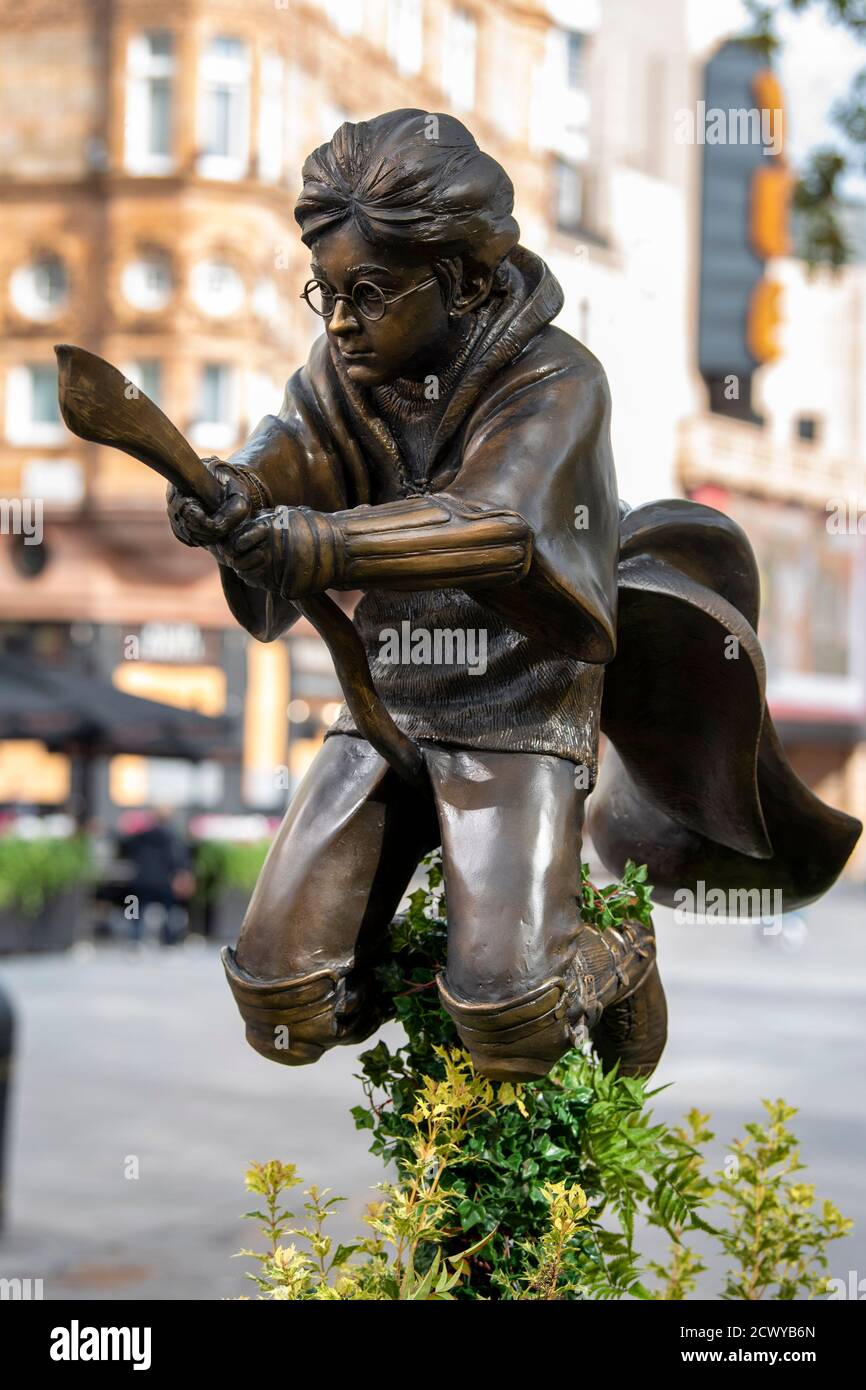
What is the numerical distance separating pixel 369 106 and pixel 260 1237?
15.4 metres

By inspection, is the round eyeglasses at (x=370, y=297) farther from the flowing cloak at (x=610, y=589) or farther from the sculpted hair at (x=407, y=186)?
the flowing cloak at (x=610, y=589)

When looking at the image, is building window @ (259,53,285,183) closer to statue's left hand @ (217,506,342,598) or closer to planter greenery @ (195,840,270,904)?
planter greenery @ (195,840,270,904)

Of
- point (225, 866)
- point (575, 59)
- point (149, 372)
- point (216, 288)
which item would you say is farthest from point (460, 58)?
point (225, 866)

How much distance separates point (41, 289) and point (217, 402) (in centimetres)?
248

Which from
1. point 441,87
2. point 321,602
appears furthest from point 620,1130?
point 441,87

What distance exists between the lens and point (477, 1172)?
3.14 meters

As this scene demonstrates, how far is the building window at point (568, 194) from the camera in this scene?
24177 mm

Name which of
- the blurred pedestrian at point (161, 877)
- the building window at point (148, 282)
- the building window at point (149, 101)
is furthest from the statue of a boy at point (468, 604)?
the building window at point (149, 101)

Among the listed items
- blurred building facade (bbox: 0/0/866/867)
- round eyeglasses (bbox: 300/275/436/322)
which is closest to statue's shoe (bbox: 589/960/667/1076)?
round eyeglasses (bbox: 300/275/436/322)

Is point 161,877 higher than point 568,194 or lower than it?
lower

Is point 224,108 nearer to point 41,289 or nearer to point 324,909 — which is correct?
point 41,289

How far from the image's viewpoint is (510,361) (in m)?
2.96

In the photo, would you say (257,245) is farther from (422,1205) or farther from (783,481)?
(422,1205)

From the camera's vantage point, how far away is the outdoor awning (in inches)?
577
